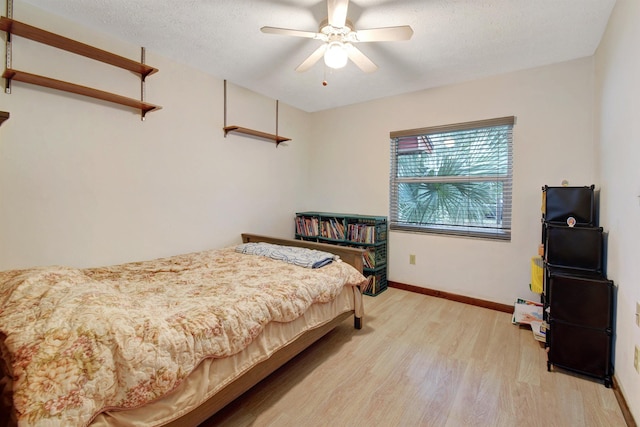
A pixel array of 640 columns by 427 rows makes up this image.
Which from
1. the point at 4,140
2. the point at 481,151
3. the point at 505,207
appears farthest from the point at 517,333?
the point at 4,140

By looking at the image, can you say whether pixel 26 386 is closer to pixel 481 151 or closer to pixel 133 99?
pixel 133 99

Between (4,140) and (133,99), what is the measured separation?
839 millimetres

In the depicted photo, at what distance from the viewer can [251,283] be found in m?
1.94

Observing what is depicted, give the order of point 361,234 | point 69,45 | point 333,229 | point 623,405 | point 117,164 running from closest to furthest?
1. point 623,405
2. point 69,45
3. point 117,164
4. point 361,234
5. point 333,229

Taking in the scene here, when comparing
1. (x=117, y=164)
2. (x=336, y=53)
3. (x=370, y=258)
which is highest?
(x=336, y=53)

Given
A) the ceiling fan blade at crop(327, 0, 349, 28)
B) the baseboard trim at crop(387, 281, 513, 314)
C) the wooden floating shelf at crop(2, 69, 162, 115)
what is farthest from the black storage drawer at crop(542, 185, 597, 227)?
the wooden floating shelf at crop(2, 69, 162, 115)

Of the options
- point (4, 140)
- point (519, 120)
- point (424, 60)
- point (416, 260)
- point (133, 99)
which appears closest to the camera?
point (4, 140)

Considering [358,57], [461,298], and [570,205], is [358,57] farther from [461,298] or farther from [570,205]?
[461,298]

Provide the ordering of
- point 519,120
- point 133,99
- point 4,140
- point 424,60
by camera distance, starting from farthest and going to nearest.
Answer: point 519,120
point 424,60
point 133,99
point 4,140

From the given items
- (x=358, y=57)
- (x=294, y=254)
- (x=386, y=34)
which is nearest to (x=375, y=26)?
(x=358, y=57)

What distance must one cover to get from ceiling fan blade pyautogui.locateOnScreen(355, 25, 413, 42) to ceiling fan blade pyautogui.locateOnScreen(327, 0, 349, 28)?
0.54 ft

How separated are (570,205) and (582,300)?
0.72 meters

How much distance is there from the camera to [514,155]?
2848 millimetres

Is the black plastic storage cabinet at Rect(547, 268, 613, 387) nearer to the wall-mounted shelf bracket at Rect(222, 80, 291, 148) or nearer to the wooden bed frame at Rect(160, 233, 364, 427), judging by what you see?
the wooden bed frame at Rect(160, 233, 364, 427)
